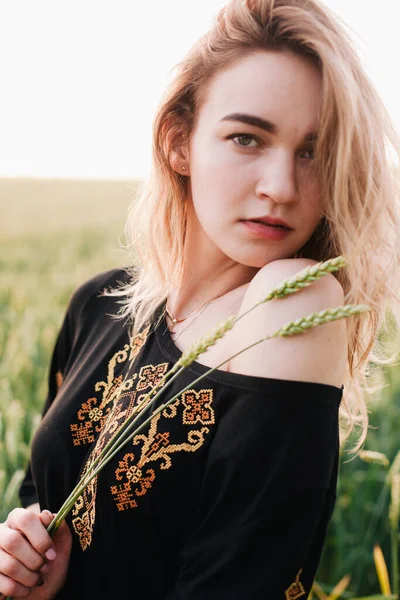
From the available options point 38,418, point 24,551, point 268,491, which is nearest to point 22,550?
point 24,551

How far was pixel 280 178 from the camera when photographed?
1.18 m

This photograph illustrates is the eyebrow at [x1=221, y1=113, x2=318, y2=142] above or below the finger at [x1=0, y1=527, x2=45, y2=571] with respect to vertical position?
above

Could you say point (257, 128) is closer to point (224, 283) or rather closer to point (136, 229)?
point (224, 283)

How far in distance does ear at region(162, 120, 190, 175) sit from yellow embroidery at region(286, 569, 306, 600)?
0.84 meters

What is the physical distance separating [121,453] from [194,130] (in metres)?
0.65

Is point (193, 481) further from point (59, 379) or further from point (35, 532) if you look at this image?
point (59, 379)

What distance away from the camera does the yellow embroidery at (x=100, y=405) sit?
4.68 feet

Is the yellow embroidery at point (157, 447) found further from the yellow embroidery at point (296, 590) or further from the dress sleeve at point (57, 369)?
the dress sleeve at point (57, 369)

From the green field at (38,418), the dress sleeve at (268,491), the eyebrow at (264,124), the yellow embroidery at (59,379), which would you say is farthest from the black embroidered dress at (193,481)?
the green field at (38,418)

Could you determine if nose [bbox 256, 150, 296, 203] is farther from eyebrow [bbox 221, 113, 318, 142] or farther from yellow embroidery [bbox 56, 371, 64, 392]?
yellow embroidery [bbox 56, 371, 64, 392]

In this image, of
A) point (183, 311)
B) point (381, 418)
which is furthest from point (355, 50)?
point (381, 418)

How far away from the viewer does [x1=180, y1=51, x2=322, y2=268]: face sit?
1165 millimetres

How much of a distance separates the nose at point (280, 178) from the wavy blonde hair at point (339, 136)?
0.16ft

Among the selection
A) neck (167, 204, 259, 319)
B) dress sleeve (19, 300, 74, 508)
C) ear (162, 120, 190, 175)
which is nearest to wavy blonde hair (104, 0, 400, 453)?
ear (162, 120, 190, 175)
